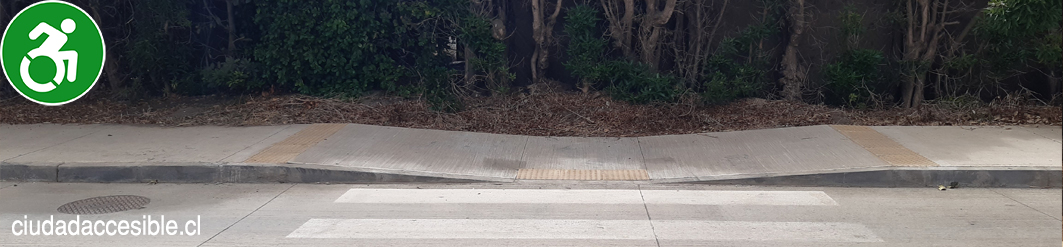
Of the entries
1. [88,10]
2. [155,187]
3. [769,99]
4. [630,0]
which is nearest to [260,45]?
[88,10]

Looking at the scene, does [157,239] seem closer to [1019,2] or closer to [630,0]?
[630,0]

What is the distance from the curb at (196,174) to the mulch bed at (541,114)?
7.74ft

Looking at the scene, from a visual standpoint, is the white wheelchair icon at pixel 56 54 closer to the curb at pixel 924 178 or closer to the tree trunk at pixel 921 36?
the curb at pixel 924 178

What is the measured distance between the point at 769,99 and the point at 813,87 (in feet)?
2.23

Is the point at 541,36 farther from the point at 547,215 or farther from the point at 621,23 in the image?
the point at 547,215

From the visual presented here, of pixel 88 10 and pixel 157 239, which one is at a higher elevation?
pixel 88 10

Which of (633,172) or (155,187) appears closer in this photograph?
(155,187)

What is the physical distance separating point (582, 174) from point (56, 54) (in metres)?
5.48

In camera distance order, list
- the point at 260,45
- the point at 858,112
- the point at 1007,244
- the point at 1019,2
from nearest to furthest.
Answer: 1. the point at 1007,244
2. the point at 1019,2
3. the point at 858,112
4. the point at 260,45

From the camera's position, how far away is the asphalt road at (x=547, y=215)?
538 cm

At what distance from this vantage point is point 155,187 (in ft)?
23.7

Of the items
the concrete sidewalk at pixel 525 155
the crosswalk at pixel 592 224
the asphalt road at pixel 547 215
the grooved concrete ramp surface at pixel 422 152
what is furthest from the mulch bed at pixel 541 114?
the crosswalk at pixel 592 224

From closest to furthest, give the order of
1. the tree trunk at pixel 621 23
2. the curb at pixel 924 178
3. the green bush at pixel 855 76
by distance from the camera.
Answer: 1. the curb at pixel 924 178
2. the green bush at pixel 855 76
3. the tree trunk at pixel 621 23

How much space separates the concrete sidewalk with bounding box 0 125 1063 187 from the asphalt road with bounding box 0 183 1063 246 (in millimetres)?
189
